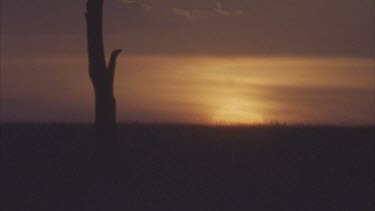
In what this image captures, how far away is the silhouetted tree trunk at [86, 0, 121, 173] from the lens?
57.2ft

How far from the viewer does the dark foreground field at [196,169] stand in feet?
49.2

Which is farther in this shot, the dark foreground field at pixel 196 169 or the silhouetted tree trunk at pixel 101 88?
the silhouetted tree trunk at pixel 101 88

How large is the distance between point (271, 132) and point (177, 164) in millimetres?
3954

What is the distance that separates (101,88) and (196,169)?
8.01 feet

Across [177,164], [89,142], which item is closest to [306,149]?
A: [177,164]

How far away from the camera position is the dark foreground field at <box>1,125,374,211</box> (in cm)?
1498

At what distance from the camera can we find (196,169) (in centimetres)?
1789

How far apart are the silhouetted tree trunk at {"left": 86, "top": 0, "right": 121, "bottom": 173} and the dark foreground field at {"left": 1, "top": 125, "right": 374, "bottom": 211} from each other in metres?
0.49

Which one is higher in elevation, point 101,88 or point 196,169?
Result: point 101,88

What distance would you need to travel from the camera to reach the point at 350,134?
850 inches

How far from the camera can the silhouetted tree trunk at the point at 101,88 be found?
1742cm

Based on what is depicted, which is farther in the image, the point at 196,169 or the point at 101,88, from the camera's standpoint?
the point at 196,169

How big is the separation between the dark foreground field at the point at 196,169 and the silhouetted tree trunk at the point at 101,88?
49 cm

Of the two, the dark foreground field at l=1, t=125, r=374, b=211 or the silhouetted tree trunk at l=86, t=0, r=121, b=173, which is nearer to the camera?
the dark foreground field at l=1, t=125, r=374, b=211
